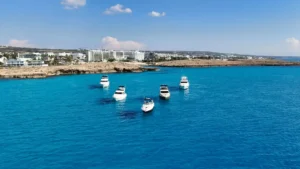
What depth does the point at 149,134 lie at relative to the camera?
43.2 m

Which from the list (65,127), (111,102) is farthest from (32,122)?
(111,102)

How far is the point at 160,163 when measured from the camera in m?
32.4

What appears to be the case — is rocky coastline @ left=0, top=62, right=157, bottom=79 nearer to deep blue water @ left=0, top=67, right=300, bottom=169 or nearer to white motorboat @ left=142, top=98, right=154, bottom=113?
deep blue water @ left=0, top=67, right=300, bottom=169

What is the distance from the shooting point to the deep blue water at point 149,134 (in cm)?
3325

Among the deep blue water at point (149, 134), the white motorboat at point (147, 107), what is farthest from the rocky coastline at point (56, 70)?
the white motorboat at point (147, 107)

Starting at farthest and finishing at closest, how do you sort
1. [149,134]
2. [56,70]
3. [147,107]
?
[56,70]
[147,107]
[149,134]

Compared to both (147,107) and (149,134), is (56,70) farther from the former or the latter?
(149,134)

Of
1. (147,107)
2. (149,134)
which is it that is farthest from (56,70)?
(149,134)

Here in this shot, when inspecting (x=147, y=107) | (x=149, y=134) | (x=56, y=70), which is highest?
(x=56, y=70)

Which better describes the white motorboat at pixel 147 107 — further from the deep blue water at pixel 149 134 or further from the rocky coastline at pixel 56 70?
the rocky coastline at pixel 56 70

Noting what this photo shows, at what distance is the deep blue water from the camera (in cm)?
3325

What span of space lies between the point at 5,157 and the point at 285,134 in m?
37.2

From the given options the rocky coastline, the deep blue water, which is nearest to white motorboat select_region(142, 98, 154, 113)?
the deep blue water

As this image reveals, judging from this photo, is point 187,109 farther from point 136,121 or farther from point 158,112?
point 136,121
